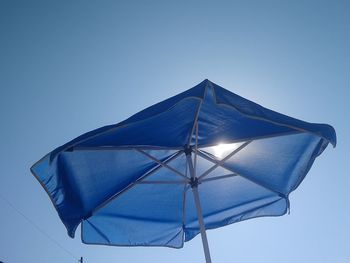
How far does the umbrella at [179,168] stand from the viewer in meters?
2.94

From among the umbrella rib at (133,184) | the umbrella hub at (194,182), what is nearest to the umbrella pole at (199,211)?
the umbrella hub at (194,182)

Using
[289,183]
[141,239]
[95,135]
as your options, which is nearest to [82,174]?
[95,135]

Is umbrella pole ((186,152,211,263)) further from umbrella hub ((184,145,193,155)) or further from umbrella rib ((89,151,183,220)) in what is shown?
umbrella rib ((89,151,183,220))

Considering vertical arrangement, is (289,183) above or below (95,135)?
below

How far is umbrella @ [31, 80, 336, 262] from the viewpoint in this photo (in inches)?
116

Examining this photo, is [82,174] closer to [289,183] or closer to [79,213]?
[79,213]

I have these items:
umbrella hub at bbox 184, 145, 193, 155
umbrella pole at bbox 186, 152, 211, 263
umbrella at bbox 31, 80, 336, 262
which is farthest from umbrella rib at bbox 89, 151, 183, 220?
umbrella pole at bbox 186, 152, 211, 263

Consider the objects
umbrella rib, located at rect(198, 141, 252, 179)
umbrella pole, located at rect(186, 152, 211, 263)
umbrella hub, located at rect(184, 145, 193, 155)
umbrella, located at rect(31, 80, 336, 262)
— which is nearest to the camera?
umbrella, located at rect(31, 80, 336, 262)

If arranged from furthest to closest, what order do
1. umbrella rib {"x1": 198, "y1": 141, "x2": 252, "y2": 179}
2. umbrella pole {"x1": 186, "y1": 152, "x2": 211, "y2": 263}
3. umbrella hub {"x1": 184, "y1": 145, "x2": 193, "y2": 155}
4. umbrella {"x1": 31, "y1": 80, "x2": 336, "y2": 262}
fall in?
umbrella hub {"x1": 184, "y1": 145, "x2": 193, "y2": 155} → umbrella rib {"x1": 198, "y1": 141, "x2": 252, "y2": 179} → umbrella pole {"x1": 186, "y1": 152, "x2": 211, "y2": 263} → umbrella {"x1": 31, "y1": 80, "x2": 336, "y2": 262}

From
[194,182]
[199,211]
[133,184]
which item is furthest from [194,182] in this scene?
[133,184]

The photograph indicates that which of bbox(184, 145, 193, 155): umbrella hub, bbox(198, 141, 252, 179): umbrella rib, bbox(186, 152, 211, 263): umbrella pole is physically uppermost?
bbox(184, 145, 193, 155): umbrella hub

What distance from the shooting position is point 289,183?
3889 mm

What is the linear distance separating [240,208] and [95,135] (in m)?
2.17

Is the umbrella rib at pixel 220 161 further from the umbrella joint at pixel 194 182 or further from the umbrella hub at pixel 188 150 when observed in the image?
the umbrella hub at pixel 188 150
